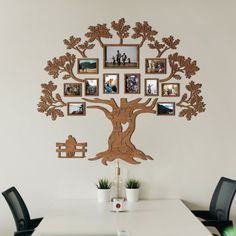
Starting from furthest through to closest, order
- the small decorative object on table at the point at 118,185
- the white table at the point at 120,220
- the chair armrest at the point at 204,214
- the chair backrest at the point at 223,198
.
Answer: the small decorative object on table at the point at 118,185 < the chair armrest at the point at 204,214 < the chair backrest at the point at 223,198 < the white table at the point at 120,220

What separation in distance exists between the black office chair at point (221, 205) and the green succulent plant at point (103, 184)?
88 centimetres

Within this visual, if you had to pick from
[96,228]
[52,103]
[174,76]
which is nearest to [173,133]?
[174,76]

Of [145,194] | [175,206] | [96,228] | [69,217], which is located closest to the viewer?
[96,228]

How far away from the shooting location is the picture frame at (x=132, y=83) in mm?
4023

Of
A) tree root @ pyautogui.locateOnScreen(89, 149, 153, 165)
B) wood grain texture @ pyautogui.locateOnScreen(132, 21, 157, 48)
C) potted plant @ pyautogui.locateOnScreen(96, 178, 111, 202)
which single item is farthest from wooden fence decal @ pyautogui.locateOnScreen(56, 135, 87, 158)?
wood grain texture @ pyautogui.locateOnScreen(132, 21, 157, 48)

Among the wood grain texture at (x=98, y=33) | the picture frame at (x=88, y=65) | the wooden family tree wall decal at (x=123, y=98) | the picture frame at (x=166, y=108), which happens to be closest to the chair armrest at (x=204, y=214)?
the wooden family tree wall decal at (x=123, y=98)

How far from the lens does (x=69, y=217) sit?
10.5 feet

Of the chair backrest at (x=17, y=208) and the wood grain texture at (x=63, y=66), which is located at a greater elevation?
the wood grain texture at (x=63, y=66)

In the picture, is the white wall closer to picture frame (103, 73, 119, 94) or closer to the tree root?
the tree root

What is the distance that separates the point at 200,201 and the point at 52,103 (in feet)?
5.83

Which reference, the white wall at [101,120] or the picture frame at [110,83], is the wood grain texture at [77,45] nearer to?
the white wall at [101,120]

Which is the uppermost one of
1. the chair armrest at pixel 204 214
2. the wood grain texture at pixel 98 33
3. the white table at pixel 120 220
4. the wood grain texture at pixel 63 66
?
the wood grain texture at pixel 98 33

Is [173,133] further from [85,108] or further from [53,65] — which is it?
[53,65]

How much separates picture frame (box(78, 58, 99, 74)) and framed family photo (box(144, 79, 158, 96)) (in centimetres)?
52
